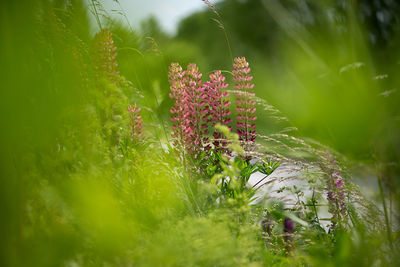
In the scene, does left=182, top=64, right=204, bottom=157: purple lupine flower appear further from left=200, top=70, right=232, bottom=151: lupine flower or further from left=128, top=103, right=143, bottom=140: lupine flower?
left=128, top=103, right=143, bottom=140: lupine flower

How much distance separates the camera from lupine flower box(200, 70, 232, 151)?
1353mm

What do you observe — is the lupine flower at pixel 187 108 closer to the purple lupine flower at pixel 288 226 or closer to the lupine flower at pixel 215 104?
the lupine flower at pixel 215 104

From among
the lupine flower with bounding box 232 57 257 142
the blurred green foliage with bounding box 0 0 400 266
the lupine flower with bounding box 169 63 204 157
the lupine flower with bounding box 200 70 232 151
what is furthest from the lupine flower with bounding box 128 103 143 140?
the blurred green foliage with bounding box 0 0 400 266

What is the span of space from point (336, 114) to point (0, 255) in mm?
374

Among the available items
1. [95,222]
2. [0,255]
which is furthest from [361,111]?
[0,255]

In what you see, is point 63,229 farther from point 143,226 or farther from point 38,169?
point 143,226

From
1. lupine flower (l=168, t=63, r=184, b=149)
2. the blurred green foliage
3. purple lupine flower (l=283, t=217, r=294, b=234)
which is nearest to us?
the blurred green foliage

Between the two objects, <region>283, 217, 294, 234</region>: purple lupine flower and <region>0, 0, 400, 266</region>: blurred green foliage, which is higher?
<region>0, 0, 400, 266</region>: blurred green foliage

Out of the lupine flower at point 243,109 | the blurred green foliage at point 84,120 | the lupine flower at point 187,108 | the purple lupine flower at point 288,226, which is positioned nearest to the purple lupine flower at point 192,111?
the lupine flower at point 187,108

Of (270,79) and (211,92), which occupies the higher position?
(211,92)

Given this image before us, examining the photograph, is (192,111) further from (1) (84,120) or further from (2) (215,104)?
(1) (84,120)

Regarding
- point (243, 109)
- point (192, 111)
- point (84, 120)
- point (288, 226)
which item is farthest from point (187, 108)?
point (84, 120)

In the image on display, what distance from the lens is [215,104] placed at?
4.50 ft

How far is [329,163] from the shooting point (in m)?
0.94
